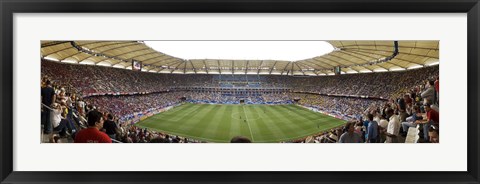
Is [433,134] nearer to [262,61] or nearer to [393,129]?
[393,129]

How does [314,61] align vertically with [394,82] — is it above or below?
above

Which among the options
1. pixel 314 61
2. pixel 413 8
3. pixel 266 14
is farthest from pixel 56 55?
pixel 413 8

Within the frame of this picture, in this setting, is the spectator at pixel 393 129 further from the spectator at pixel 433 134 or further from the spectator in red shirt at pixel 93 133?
the spectator in red shirt at pixel 93 133

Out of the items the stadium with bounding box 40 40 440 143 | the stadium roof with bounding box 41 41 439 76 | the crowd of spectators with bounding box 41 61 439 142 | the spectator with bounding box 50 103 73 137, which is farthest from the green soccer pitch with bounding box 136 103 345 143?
the spectator with bounding box 50 103 73 137

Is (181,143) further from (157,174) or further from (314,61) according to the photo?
(314,61)

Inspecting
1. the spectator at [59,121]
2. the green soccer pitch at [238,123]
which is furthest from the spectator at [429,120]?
the spectator at [59,121]

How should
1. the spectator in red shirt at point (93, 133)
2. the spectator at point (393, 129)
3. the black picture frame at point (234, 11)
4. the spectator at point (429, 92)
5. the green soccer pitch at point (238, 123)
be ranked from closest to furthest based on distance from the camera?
the black picture frame at point (234, 11) < the spectator in red shirt at point (93, 133) < the spectator at point (429, 92) < the spectator at point (393, 129) < the green soccer pitch at point (238, 123)

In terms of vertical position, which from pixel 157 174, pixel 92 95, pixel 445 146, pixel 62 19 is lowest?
pixel 157 174

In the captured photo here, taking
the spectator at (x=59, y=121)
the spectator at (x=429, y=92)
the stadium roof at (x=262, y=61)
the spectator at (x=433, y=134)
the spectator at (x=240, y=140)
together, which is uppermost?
the stadium roof at (x=262, y=61)
